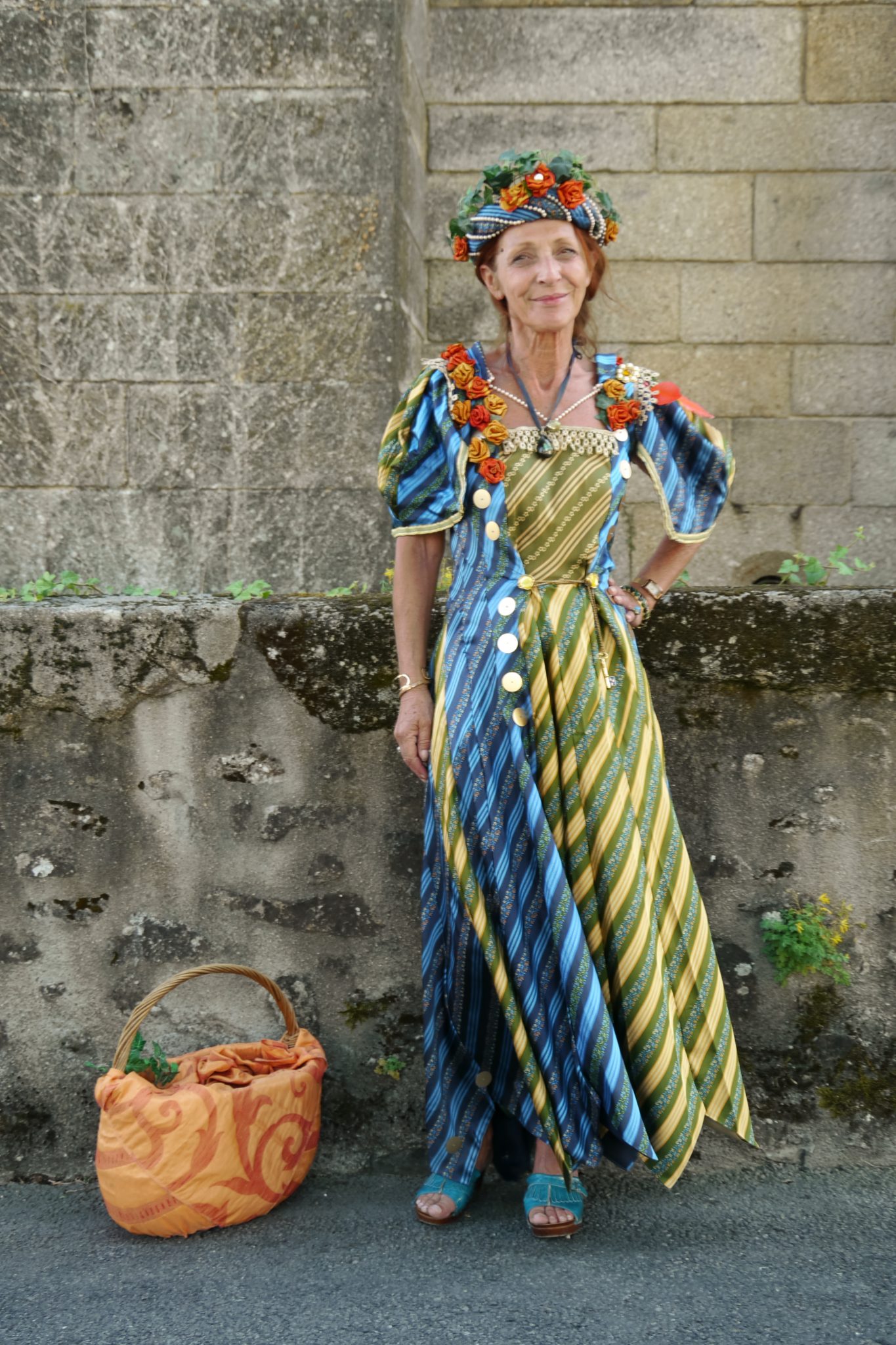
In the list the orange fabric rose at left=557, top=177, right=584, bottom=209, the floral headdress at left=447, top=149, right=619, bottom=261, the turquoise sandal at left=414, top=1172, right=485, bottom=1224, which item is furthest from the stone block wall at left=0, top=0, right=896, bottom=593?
the turquoise sandal at left=414, top=1172, right=485, bottom=1224

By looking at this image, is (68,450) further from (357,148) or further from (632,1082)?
(632,1082)

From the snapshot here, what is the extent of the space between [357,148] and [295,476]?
128 centimetres

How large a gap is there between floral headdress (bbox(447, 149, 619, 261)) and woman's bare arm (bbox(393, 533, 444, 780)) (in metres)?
0.59

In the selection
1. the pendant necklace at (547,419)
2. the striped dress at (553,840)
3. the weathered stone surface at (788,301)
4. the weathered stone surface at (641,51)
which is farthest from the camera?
the weathered stone surface at (788,301)

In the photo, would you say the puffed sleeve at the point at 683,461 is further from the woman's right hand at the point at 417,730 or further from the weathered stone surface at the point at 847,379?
the weathered stone surface at the point at 847,379

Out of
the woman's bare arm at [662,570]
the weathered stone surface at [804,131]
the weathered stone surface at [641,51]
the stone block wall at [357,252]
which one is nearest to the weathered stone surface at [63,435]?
the stone block wall at [357,252]

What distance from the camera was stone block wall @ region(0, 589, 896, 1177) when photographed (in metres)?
2.74

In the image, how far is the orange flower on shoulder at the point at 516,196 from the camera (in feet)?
7.89

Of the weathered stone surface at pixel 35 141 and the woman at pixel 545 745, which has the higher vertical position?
the weathered stone surface at pixel 35 141

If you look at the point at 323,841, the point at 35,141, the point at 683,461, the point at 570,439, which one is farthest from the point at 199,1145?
the point at 35,141

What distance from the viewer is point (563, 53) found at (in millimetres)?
5188

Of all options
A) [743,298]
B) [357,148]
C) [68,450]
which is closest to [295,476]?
[68,450]

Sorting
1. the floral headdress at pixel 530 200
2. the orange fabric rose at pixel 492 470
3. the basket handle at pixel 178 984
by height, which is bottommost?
the basket handle at pixel 178 984

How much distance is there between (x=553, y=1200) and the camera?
244cm
